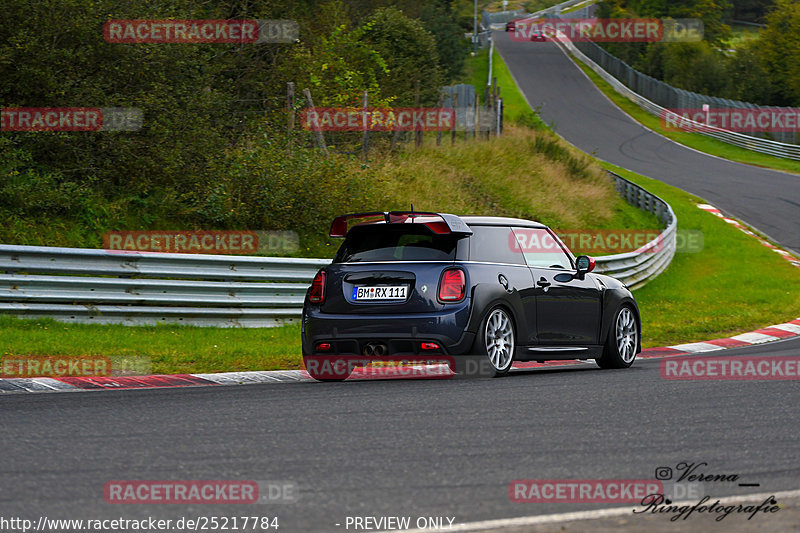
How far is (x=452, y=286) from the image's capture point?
9289mm

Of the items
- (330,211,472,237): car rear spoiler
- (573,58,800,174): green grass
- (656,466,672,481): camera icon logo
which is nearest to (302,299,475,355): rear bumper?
(330,211,472,237): car rear spoiler

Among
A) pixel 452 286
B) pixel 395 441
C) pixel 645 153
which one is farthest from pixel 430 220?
pixel 645 153

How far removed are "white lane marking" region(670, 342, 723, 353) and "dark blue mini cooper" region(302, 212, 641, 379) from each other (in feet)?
11.8

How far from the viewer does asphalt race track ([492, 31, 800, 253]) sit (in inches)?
1364

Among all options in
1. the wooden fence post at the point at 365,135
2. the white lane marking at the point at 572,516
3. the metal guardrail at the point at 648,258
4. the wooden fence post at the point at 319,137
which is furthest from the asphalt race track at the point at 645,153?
the white lane marking at the point at 572,516

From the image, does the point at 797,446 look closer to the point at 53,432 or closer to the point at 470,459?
the point at 470,459

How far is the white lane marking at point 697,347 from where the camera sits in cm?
1371

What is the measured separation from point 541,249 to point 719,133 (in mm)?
50919

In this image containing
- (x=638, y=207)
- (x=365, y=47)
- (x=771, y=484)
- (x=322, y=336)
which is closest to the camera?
(x=771, y=484)

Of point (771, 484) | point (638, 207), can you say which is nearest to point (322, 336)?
point (771, 484)

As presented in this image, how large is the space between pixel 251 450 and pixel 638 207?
2776cm

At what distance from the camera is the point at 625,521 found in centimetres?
439

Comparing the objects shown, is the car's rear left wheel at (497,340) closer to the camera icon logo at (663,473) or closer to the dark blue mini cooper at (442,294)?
Answer: the dark blue mini cooper at (442,294)

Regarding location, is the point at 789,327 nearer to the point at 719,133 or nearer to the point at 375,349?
the point at 375,349
